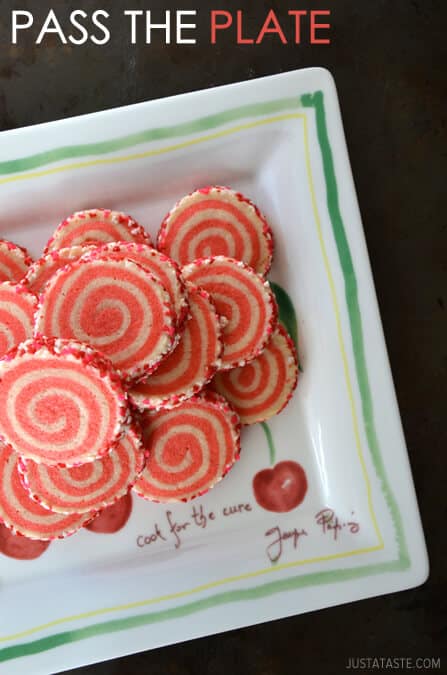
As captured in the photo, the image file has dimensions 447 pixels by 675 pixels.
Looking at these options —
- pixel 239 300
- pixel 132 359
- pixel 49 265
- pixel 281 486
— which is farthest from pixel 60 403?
pixel 281 486

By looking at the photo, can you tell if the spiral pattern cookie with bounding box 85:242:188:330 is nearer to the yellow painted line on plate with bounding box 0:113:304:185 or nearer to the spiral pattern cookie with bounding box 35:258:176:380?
the spiral pattern cookie with bounding box 35:258:176:380

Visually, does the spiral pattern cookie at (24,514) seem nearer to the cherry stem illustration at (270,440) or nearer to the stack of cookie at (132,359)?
the stack of cookie at (132,359)

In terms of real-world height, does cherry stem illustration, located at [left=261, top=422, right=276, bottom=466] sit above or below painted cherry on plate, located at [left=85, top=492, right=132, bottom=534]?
above

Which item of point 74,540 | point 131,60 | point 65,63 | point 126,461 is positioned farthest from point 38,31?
point 74,540

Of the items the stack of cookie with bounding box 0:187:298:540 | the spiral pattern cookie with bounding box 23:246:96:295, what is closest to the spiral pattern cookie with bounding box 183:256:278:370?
the stack of cookie with bounding box 0:187:298:540

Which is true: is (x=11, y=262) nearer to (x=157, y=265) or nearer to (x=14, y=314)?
(x=14, y=314)
